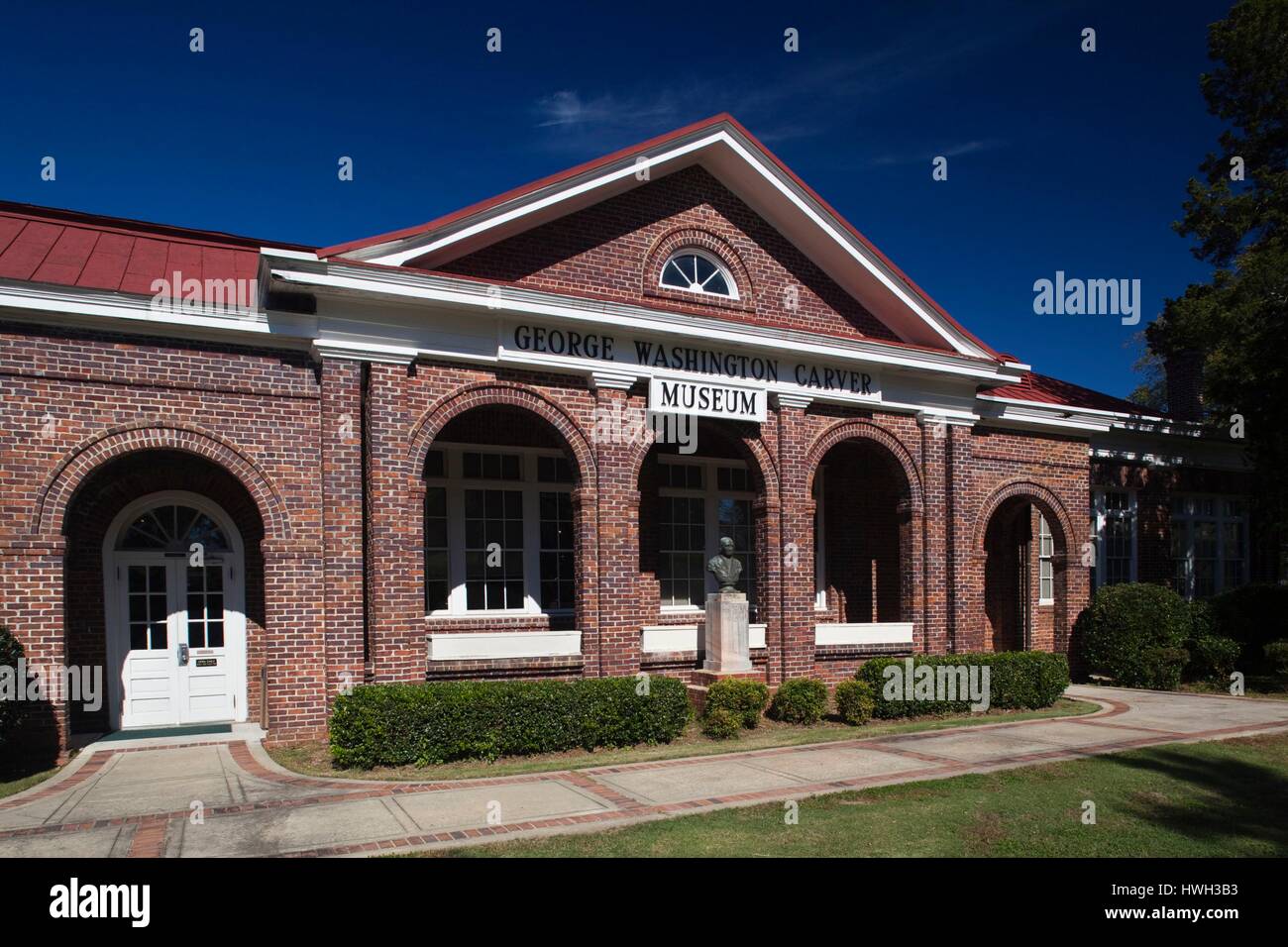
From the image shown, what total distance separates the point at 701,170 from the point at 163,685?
33.1 feet

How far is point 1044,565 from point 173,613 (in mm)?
15671

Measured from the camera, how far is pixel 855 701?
40.7ft

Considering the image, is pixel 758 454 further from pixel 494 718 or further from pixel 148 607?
pixel 148 607

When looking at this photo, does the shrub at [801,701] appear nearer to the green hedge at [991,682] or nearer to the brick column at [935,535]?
the green hedge at [991,682]

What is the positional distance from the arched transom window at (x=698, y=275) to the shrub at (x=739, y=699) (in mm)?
5711

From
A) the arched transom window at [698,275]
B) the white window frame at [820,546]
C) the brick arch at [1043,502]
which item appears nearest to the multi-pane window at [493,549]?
the arched transom window at [698,275]

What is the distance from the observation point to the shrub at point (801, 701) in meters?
12.4

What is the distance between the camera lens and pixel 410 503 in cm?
1127

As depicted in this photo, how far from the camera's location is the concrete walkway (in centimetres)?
695

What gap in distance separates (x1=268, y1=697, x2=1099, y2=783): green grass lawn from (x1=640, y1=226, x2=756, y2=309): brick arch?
20.0 feet

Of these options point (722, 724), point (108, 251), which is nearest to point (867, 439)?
point (722, 724)

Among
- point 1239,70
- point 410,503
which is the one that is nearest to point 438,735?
point 410,503

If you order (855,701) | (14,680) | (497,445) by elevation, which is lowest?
(855,701)

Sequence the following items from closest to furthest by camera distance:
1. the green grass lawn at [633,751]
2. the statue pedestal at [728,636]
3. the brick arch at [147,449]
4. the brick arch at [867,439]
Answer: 1. the green grass lawn at [633,751]
2. the brick arch at [147,449]
3. the statue pedestal at [728,636]
4. the brick arch at [867,439]
